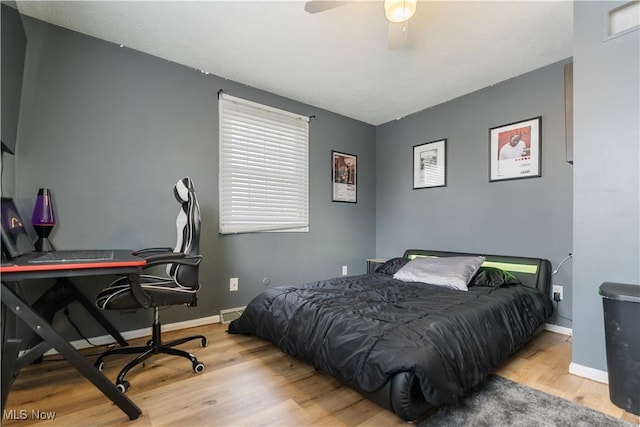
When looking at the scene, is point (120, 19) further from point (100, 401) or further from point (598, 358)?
point (598, 358)

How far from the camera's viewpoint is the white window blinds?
306cm

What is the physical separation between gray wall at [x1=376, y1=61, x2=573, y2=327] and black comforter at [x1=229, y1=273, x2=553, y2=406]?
0.68 m

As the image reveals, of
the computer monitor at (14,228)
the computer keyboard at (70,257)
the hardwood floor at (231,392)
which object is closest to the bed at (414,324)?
the hardwood floor at (231,392)

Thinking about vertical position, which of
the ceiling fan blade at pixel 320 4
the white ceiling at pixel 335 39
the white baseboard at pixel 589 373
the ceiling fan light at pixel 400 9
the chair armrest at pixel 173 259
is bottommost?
the white baseboard at pixel 589 373

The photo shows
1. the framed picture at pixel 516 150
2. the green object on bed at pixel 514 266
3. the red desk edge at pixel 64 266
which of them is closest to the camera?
the red desk edge at pixel 64 266

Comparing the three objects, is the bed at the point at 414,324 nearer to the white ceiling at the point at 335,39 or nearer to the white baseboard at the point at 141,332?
the white baseboard at the point at 141,332

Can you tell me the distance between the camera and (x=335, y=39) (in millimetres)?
2404

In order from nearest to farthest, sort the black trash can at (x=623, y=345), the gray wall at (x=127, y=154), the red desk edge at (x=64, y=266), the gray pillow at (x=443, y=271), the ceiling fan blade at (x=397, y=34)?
the red desk edge at (x=64, y=266), the black trash can at (x=623, y=345), the ceiling fan blade at (x=397, y=34), the gray wall at (x=127, y=154), the gray pillow at (x=443, y=271)

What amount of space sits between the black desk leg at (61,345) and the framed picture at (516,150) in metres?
3.52

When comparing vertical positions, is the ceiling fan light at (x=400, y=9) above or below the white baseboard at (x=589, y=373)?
above

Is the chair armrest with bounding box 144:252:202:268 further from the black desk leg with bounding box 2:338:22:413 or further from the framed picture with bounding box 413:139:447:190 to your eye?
the framed picture with bounding box 413:139:447:190

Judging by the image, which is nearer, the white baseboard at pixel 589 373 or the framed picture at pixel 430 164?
the white baseboard at pixel 589 373

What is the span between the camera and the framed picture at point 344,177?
3953mm

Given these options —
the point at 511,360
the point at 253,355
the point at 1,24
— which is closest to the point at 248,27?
the point at 1,24
